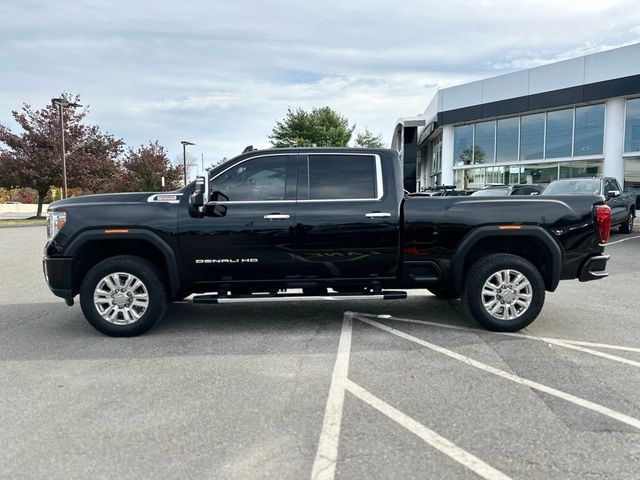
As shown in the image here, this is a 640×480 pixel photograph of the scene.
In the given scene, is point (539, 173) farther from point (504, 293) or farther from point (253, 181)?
point (253, 181)

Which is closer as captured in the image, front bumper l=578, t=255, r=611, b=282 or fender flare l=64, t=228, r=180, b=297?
fender flare l=64, t=228, r=180, b=297

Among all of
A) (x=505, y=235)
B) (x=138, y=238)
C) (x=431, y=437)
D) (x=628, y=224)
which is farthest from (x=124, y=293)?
(x=628, y=224)

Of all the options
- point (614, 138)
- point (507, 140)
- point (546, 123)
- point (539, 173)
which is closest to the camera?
point (614, 138)

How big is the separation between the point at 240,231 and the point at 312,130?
142 ft

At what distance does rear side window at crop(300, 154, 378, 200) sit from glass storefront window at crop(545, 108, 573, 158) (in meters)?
19.0

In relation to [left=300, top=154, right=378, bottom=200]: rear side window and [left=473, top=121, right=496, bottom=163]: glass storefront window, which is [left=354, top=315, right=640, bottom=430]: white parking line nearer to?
[left=300, top=154, right=378, bottom=200]: rear side window

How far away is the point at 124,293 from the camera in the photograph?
5.48 m

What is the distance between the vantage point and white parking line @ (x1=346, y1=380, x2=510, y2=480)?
9.59 feet

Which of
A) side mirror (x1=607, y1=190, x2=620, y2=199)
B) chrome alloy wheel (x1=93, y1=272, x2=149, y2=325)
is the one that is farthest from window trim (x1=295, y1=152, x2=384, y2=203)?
side mirror (x1=607, y1=190, x2=620, y2=199)

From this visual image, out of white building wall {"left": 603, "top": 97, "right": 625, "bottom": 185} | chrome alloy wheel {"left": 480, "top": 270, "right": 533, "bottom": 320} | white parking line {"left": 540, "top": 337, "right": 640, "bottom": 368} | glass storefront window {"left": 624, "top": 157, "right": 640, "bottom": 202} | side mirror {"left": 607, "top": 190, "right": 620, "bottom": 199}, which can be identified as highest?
white building wall {"left": 603, "top": 97, "right": 625, "bottom": 185}

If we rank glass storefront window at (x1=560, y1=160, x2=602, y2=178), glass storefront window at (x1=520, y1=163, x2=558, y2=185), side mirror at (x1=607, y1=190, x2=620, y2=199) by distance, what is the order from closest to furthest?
side mirror at (x1=607, y1=190, x2=620, y2=199)
glass storefront window at (x1=560, y1=160, x2=602, y2=178)
glass storefront window at (x1=520, y1=163, x2=558, y2=185)

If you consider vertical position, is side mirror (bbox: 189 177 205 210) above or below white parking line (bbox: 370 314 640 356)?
above

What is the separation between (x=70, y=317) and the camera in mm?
6547

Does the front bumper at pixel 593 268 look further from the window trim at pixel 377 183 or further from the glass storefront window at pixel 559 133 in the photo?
the glass storefront window at pixel 559 133
